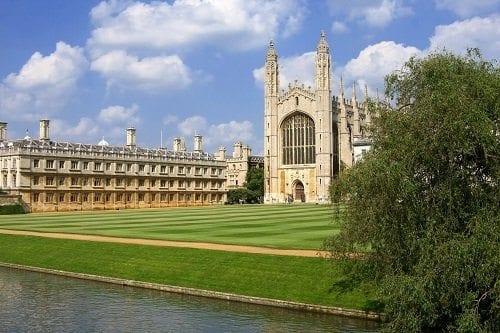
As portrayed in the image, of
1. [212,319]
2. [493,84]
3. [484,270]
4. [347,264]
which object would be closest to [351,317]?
[347,264]

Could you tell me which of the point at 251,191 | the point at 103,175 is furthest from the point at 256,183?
the point at 103,175

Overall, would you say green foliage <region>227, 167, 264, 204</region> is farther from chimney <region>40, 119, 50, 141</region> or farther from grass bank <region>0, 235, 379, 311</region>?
grass bank <region>0, 235, 379, 311</region>

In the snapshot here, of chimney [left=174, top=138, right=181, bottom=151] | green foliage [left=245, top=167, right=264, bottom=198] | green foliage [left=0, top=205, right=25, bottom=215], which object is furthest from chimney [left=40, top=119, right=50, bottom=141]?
green foliage [left=245, top=167, right=264, bottom=198]

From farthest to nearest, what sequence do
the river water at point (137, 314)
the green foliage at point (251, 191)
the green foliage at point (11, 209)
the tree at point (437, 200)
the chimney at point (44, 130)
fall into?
the green foliage at point (251, 191) → the chimney at point (44, 130) → the green foliage at point (11, 209) → the river water at point (137, 314) → the tree at point (437, 200)

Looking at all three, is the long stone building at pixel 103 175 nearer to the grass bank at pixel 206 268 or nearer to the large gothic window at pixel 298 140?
the large gothic window at pixel 298 140

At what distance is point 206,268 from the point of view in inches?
960

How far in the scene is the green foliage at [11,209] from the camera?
65281 mm

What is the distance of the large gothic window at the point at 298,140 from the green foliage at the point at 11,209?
149 ft

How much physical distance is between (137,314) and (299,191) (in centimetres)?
8090

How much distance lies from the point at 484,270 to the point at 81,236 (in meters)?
24.6

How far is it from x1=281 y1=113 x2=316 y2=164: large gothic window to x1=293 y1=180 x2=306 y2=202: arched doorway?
3.61 metres

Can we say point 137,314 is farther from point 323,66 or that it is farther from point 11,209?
point 323,66

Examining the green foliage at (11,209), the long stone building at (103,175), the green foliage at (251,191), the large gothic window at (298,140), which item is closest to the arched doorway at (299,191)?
the large gothic window at (298,140)

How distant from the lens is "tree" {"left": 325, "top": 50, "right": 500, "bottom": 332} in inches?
559
